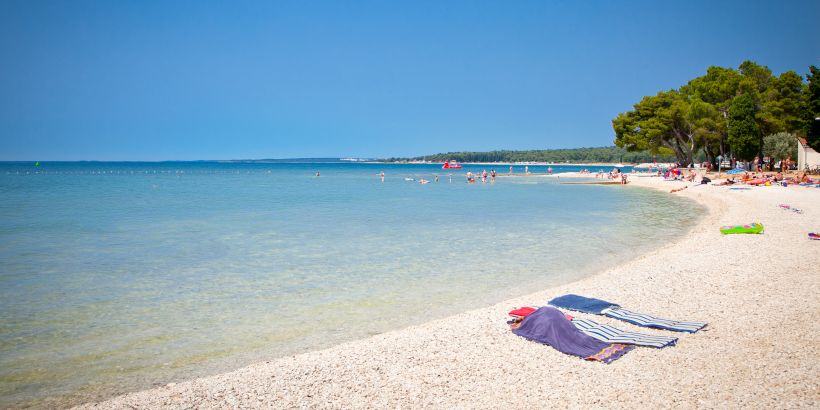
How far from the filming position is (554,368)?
525 centimetres

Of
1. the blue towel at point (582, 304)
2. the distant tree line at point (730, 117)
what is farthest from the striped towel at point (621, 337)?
the distant tree line at point (730, 117)

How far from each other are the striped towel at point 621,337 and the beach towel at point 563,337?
0.10m

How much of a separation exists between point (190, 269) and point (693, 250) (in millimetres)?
11647

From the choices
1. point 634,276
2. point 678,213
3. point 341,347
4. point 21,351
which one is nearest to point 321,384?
point 341,347

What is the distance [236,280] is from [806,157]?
47712mm

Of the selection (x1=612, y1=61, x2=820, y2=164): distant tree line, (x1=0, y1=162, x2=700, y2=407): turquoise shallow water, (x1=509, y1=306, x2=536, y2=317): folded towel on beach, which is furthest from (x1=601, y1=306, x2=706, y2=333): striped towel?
(x1=612, y1=61, x2=820, y2=164): distant tree line

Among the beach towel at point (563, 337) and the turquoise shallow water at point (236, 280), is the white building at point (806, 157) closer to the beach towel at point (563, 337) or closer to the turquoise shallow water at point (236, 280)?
the turquoise shallow water at point (236, 280)

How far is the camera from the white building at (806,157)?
4041 cm

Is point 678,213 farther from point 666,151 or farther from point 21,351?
point 666,151

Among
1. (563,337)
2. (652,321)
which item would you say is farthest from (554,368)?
(652,321)

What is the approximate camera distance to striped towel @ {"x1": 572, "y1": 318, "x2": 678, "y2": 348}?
5742mm

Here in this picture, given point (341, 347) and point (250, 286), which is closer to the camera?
point (341, 347)

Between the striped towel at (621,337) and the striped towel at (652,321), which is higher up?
the striped towel at (621,337)

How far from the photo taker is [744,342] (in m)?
5.77
